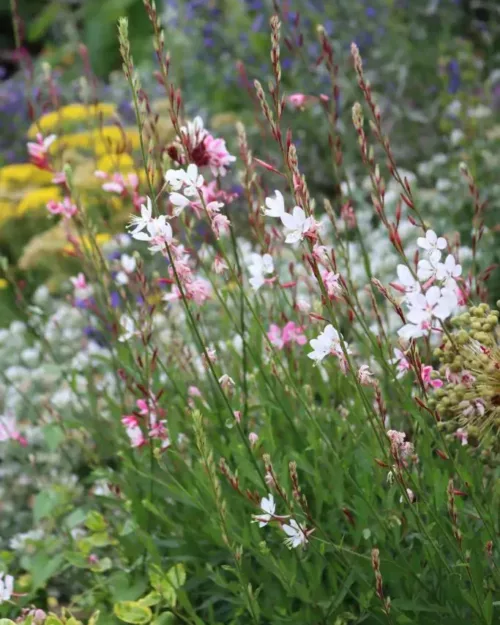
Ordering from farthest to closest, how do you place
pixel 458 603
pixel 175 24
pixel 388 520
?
1. pixel 175 24
2. pixel 388 520
3. pixel 458 603

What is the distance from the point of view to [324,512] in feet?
6.70

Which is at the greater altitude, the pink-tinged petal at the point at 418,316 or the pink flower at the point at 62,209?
the pink flower at the point at 62,209

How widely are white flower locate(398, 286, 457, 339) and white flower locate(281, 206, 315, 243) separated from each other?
0.64 ft

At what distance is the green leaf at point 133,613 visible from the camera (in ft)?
6.43

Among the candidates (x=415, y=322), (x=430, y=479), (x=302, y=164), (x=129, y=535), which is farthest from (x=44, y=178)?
(x=415, y=322)

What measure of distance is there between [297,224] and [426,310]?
231 mm

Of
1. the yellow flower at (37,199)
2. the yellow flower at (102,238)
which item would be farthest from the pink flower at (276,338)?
the yellow flower at (37,199)

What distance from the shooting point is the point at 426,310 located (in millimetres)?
1277

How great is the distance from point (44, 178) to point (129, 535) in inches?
125

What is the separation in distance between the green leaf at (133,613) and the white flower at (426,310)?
40.1 inches

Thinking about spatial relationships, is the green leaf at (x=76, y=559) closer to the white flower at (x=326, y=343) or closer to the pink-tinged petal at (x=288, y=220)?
the white flower at (x=326, y=343)

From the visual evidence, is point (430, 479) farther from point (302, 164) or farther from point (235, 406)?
point (302, 164)

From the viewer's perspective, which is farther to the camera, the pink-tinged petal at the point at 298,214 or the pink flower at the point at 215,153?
the pink flower at the point at 215,153

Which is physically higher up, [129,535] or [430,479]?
[430,479]
